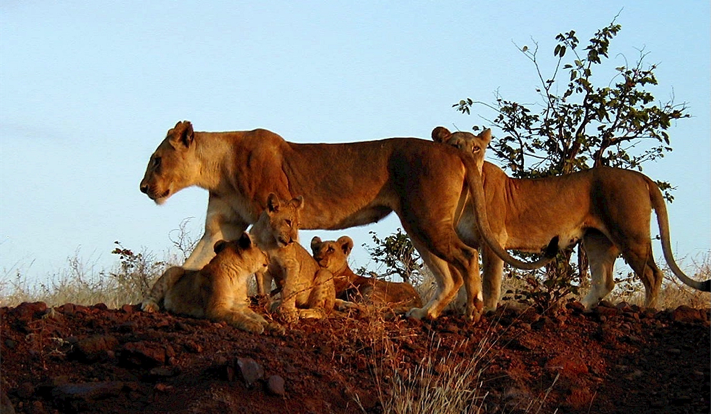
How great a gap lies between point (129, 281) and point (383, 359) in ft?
13.2

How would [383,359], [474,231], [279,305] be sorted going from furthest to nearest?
[474,231] → [279,305] → [383,359]

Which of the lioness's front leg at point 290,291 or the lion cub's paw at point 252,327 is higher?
the lioness's front leg at point 290,291

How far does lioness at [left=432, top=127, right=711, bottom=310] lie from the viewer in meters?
10.3

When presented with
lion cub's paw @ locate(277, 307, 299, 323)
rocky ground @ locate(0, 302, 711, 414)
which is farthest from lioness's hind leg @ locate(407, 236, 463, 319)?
lion cub's paw @ locate(277, 307, 299, 323)

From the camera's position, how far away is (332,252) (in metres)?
9.05

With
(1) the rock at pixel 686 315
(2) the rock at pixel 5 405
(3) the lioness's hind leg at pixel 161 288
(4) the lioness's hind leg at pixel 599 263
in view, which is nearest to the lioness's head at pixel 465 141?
(4) the lioness's hind leg at pixel 599 263

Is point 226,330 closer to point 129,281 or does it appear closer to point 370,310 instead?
point 370,310

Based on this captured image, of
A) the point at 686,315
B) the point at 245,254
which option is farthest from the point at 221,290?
the point at 686,315

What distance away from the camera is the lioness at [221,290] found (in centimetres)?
747

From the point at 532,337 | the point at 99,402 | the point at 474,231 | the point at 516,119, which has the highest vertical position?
the point at 516,119

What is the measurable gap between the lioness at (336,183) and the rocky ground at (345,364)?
2.62 ft

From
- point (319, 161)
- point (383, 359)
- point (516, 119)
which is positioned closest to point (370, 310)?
point (383, 359)

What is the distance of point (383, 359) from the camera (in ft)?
21.9

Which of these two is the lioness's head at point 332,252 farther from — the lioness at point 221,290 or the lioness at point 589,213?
the lioness at point 589,213
